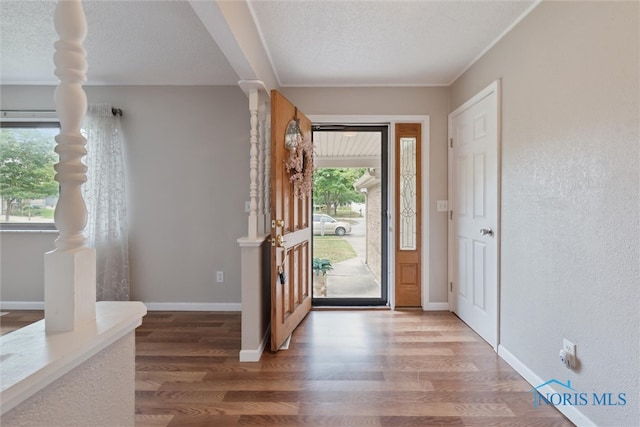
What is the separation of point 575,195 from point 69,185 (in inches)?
85.5

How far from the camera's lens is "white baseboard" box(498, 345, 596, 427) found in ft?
→ 5.19

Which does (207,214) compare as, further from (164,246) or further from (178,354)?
(178,354)

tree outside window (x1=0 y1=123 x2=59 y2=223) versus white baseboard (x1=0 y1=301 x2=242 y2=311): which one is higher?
tree outside window (x1=0 y1=123 x2=59 y2=223)

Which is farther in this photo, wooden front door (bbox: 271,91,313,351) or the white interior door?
the white interior door

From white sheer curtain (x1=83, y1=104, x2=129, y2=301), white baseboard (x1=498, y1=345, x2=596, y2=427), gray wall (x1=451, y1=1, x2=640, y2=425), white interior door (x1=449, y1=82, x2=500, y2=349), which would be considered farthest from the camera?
white sheer curtain (x1=83, y1=104, x2=129, y2=301)

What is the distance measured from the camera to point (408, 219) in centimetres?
335

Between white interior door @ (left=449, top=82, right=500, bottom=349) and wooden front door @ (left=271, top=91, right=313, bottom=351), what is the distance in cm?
148

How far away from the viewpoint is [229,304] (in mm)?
3262

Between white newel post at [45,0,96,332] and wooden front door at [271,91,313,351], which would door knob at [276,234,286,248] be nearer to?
wooden front door at [271,91,313,351]

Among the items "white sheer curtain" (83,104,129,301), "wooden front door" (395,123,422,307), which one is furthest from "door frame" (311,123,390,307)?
"white sheer curtain" (83,104,129,301)

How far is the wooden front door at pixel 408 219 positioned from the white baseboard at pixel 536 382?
1.12 metres

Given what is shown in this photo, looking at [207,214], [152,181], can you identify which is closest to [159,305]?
[207,214]

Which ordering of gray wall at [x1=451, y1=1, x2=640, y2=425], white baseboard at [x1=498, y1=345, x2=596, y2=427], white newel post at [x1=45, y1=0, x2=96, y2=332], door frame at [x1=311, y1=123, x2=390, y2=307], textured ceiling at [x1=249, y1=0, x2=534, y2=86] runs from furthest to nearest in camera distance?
door frame at [x1=311, y1=123, x2=390, y2=307] < textured ceiling at [x1=249, y1=0, x2=534, y2=86] < white baseboard at [x1=498, y1=345, x2=596, y2=427] < gray wall at [x1=451, y1=1, x2=640, y2=425] < white newel post at [x1=45, y1=0, x2=96, y2=332]

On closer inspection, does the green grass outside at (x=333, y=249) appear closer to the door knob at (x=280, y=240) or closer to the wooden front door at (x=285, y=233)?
the wooden front door at (x=285, y=233)
